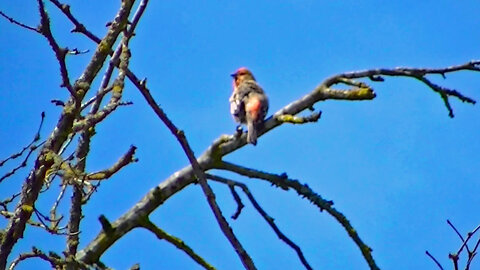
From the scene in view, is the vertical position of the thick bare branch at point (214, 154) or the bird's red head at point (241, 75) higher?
the bird's red head at point (241, 75)

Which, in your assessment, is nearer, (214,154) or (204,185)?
(204,185)

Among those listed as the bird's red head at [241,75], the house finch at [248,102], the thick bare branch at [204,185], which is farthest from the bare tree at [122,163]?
the bird's red head at [241,75]

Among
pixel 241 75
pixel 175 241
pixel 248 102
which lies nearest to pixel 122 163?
pixel 175 241

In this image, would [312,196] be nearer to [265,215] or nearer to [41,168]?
[265,215]

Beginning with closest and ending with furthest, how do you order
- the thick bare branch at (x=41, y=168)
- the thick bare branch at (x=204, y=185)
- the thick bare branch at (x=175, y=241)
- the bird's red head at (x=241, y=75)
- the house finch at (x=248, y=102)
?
1. the thick bare branch at (x=204, y=185)
2. the thick bare branch at (x=41, y=168)
3. the thick bare branch at (x=175, y=241)
4. the house finch at (x=248, y=102)
5. the bird's red head at (x=241, y=75)

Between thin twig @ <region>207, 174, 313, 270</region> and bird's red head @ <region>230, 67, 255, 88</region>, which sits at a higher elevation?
bird's red head @ <region>230, 67, 255, 88</region>

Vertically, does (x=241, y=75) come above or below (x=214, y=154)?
above

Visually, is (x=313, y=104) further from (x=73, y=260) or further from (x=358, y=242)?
(x=73, y=260)

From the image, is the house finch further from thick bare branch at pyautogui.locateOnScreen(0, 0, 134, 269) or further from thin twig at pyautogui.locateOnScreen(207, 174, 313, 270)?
thick bare branch at pyautogui.locateOnScreen(0, 0, 134, 269)

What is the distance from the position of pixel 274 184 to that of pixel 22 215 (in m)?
1.23

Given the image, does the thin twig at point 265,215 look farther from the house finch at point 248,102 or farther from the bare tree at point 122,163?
the house finch at point 248,102

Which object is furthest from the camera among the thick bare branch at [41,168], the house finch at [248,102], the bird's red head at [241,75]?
the bird's red head at [241,75]

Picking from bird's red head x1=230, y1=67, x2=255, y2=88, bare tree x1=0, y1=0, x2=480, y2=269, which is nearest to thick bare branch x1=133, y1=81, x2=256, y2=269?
bare tree x1=0, y1=0, x2=480, y2=269

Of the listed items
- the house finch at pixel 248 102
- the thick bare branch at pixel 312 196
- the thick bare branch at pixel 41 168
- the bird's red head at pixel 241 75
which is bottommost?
the thick bare branch at pixel 312 196
